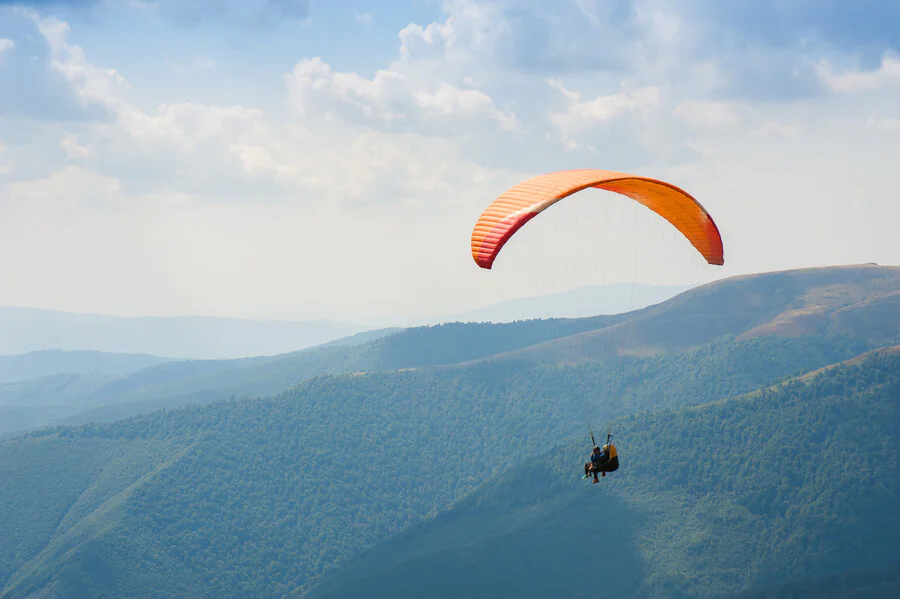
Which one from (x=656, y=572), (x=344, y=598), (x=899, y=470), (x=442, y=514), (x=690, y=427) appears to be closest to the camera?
(x=656, y=572)

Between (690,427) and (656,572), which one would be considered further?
(690,427)

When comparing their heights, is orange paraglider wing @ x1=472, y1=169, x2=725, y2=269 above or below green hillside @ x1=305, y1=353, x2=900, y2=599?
above

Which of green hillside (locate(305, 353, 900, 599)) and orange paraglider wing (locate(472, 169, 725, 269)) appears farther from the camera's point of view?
green hillside (locate(305, 353, 900, 599))

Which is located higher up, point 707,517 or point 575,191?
point 575,191

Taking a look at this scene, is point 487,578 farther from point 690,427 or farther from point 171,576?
point 171,576

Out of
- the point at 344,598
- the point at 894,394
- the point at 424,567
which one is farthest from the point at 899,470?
the point at 344,598
